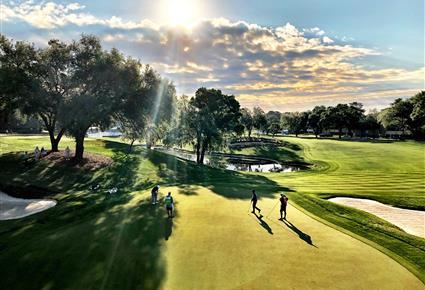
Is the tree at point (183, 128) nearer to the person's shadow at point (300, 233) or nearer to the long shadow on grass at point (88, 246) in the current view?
the long shadow on grass at point (88, 246)

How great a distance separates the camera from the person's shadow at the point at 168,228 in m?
16.2

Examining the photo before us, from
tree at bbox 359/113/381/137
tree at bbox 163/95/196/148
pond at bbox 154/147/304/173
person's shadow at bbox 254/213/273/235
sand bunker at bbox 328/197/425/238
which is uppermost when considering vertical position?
tree at bbox 359/113/381/137

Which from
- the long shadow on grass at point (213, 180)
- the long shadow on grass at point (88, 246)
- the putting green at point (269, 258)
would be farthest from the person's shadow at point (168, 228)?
the long shadow on grass at point (213, 180)

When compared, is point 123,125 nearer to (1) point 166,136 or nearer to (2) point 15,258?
(1) point 166,136

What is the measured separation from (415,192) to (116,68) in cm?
3904

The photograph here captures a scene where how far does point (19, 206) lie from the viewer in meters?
26.0

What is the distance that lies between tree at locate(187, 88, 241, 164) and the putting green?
3700 centimetres

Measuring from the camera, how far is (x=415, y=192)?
29797mm

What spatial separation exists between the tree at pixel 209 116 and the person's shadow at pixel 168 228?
123ft

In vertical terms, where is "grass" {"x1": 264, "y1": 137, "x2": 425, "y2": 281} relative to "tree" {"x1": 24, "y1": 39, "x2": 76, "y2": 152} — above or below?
below

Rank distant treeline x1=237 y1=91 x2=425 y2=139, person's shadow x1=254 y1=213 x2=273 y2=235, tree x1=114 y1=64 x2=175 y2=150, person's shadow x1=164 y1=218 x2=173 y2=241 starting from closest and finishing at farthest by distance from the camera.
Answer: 1. person's shadow x1=164 y1=218 x2=173 y2=241
2. person's shadow x1=254 y1=213 x2=273 y2=235
3. tree x1=114 y1=64 x2=175 y2=150
4. distant treeline x1=237 y1=91 x2=425 y2=139

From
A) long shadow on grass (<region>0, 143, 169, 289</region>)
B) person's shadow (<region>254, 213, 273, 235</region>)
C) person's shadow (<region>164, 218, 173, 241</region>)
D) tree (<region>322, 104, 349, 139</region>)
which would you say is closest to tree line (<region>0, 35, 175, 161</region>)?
long shadow on grass (<region>0, 143, 169, 289</region>)

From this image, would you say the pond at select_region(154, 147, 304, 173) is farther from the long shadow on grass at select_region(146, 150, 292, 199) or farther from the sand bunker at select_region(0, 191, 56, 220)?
the sand bunker at select_region(0, 191, 56, 220)

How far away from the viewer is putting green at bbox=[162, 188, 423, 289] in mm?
11695
